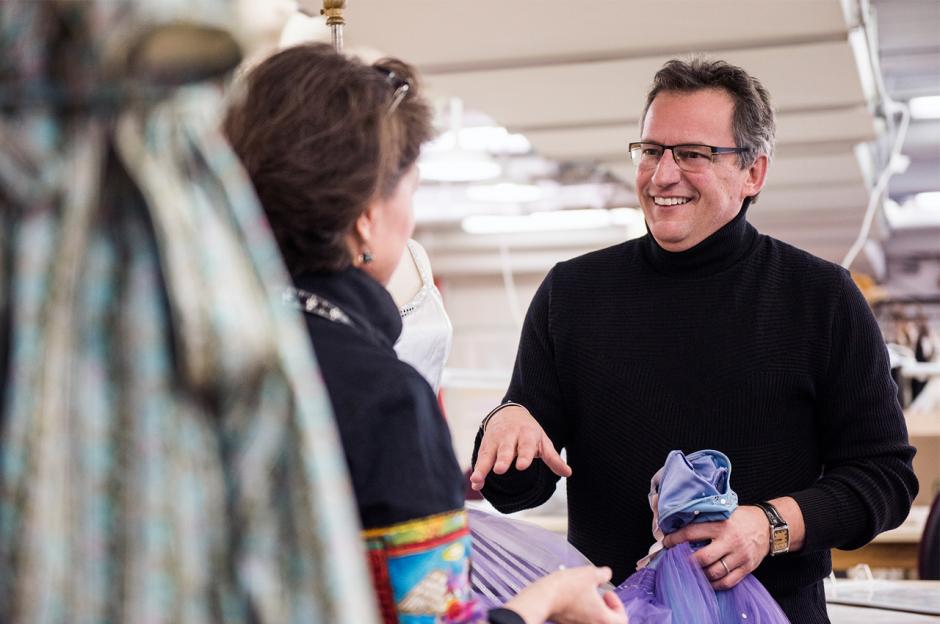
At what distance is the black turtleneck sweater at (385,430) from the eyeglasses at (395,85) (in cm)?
21

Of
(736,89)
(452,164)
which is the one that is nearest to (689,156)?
(736,89)

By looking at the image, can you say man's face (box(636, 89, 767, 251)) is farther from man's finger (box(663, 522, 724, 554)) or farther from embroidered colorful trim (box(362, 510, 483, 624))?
embroidered colorful trim (box(362, 510, 483, 624))

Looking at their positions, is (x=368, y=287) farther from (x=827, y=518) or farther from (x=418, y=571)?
(x=827, y=518)

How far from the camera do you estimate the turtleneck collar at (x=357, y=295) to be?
1.07m

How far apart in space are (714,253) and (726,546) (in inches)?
22.4

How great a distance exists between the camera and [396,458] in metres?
0.99

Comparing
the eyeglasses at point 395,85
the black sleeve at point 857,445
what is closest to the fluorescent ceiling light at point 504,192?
the black sleeve at point 857,445

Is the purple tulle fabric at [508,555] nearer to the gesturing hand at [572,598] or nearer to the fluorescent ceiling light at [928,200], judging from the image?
the gesturing hand at [572,598]

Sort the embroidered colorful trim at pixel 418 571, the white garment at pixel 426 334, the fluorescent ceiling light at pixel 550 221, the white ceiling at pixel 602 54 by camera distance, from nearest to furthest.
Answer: the embroidered colorful trim at pixel 418 571 < the white garment at pixel 426 334 < the white ceiling at pixel 602 54 < the fluorescent ceiling light at pixel 550 221

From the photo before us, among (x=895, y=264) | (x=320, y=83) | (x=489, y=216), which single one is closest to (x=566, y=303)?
(x=320, y=83)

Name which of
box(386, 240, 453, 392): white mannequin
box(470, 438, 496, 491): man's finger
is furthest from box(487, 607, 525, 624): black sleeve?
box(470, 438, 496, 491): man's finger

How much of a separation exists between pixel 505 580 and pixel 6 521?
74 centimetres

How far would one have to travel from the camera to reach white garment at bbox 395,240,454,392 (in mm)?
1661

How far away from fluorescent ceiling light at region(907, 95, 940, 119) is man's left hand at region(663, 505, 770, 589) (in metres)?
4.12
